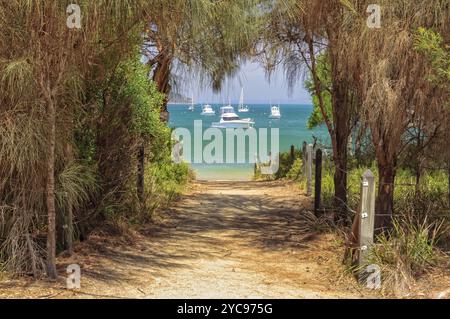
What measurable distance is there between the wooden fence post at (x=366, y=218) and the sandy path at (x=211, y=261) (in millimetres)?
338

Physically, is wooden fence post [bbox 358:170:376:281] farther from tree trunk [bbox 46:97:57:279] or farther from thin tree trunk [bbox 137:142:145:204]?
thin tree trunk [bbox 137:142:145:204]

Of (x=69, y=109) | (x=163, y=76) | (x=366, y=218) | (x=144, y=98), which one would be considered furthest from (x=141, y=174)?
(x=366, y=218)

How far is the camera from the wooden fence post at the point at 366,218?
5.67 meters

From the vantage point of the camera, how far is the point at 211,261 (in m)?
6.75

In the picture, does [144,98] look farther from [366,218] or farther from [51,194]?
[366,218]

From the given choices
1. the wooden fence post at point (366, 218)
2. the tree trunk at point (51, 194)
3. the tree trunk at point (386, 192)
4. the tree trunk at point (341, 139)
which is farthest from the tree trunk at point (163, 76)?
the wooden fence post at point (366, 218)

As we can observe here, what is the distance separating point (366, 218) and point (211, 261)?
1.93 metres

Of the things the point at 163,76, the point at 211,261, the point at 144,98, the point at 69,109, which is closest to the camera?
the point at 69,109

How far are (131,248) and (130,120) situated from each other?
1779mm

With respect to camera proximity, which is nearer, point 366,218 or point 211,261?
point 366,218

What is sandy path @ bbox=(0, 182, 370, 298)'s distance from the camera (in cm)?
534

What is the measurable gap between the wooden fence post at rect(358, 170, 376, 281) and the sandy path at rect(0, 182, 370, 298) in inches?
13.3

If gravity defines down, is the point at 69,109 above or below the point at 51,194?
above

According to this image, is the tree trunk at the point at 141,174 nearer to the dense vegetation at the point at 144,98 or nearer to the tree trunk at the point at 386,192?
the dense vegetation at the point at 144,98
